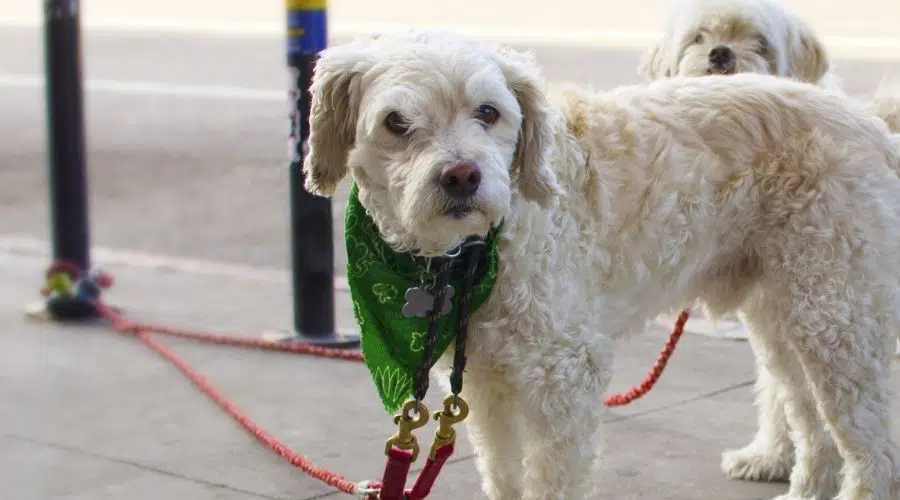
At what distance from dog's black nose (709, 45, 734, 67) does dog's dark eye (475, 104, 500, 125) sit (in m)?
1.96

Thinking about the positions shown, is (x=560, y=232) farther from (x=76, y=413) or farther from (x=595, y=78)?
(x=595, y=78)

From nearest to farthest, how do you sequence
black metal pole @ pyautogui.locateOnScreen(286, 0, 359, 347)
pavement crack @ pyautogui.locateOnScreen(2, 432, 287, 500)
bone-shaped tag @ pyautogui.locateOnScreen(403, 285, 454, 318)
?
bone-shaped tag @ pyautogui.locateOnScreen(403, 285, 454, 318), pavement crack @ pyautogui.locateOnScreen(2, 432, 287, 500), black metal pole @ pyautogui.locateOnScreen(286, 0, 359, 347)

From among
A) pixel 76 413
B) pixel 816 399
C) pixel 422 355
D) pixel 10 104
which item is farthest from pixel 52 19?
pixel 10 104

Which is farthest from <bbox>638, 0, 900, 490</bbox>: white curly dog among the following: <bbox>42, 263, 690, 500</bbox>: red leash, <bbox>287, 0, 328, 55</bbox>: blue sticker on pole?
<bbox>287, 0, 328, 55</bbox>: blue sticker on pole

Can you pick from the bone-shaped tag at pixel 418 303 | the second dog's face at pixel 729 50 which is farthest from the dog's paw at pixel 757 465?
the bone-shaped tag at pixel 418 303

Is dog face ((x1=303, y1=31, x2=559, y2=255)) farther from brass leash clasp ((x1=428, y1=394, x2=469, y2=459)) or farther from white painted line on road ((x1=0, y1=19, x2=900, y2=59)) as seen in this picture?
white painted line on road ((x1=0, y1=19, x2=900, y2=59))

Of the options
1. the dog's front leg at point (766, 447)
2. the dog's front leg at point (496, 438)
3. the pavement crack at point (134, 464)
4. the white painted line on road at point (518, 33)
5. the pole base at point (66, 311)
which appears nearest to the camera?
the dog's front leg at point (496, 438)

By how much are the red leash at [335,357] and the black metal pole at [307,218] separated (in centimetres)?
15

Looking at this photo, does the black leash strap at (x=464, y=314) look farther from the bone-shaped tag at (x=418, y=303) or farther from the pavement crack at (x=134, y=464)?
the pavement crack at (x=134, y=464)

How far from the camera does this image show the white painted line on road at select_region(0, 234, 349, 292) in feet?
29.5

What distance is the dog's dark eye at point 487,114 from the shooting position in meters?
3.75

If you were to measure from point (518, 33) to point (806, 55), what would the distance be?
1396 cm

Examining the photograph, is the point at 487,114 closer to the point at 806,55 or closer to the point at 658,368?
the point at 658,368

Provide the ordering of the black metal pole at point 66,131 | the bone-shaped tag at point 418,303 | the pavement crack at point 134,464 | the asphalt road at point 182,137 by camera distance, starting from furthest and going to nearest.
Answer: the asphalt road at point 182,137, the black metal pole at point 66,131, the pavement crack at point 134,464, the bone-shaped tag at point 418,303
